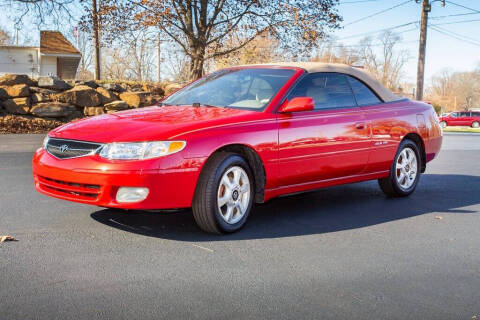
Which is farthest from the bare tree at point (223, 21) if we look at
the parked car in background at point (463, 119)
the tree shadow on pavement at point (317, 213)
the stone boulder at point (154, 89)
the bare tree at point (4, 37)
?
the bare tree at point (4, 37)

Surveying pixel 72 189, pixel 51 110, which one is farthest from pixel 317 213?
pixel 51 110

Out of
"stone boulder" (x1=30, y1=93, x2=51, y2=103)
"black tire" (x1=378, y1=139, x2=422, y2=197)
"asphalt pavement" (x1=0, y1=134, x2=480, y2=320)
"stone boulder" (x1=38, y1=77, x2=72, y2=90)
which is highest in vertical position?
"stone boulder" (x1=38, y1=77, x2=72, y2=90)

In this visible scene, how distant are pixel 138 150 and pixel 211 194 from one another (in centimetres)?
71

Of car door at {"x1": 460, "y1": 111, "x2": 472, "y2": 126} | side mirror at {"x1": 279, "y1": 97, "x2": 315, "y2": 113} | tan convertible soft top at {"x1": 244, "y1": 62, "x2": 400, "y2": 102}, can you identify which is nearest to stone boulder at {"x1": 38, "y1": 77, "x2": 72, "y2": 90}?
tan convertible soft top at {"x1": 244, "y1": 62, "x2": 400, "y2": 102}

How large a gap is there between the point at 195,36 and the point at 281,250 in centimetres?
1765

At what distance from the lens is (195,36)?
21500 mm

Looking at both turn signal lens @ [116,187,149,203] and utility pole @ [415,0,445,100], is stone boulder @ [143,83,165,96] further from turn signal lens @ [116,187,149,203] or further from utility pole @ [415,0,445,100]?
turn signal lens @ [116,187,149,203]

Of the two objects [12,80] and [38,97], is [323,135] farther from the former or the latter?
[12,80]

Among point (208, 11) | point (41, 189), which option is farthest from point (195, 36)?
point (41, 189)

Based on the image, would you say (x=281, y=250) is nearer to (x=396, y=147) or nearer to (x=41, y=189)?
(x=41, y=189)

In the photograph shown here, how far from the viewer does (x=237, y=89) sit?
20.0 ft

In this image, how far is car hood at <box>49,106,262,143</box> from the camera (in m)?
4.82

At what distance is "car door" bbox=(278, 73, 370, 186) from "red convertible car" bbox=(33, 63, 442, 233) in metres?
0.01

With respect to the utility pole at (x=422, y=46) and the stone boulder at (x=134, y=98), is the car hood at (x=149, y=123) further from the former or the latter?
the utility pole at (x=422, y=46)
